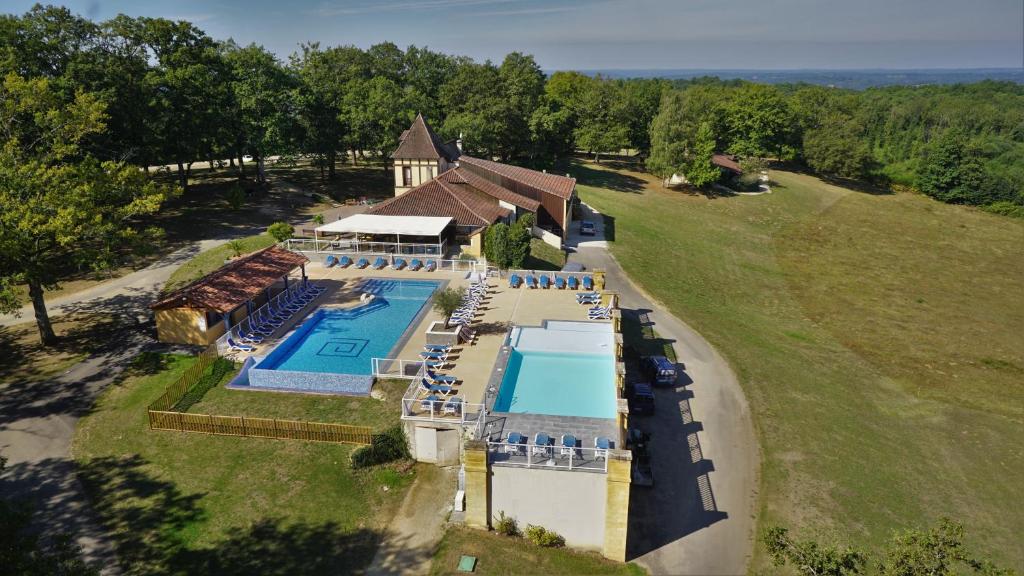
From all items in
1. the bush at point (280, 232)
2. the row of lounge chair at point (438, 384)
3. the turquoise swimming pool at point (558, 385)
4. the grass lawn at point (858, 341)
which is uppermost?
the bush at point (280, 232)

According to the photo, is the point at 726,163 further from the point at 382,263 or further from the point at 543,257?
the point at 382,263

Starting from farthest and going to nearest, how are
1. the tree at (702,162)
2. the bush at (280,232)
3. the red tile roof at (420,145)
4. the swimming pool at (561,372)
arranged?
1. the tree at (702,162)
2. the red tile roof at (420,145)
3. the bush at (280,232)
4. the swimming pool at (561,372)

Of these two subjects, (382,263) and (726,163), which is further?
(726,163)

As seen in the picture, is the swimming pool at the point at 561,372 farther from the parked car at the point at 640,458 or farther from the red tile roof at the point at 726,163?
the red tile roof at the point at 726,163

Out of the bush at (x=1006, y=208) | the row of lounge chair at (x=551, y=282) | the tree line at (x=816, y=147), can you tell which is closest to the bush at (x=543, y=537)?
the row of lounge chair at (x=551, y=282)

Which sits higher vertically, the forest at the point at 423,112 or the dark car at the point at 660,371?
the forest at the point at 423,112

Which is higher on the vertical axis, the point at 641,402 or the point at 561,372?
the point at 561,372

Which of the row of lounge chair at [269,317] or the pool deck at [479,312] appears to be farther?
the row of lounge chair at [269,317]

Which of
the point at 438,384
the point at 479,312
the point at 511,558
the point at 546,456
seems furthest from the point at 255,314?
the point at 511,558
